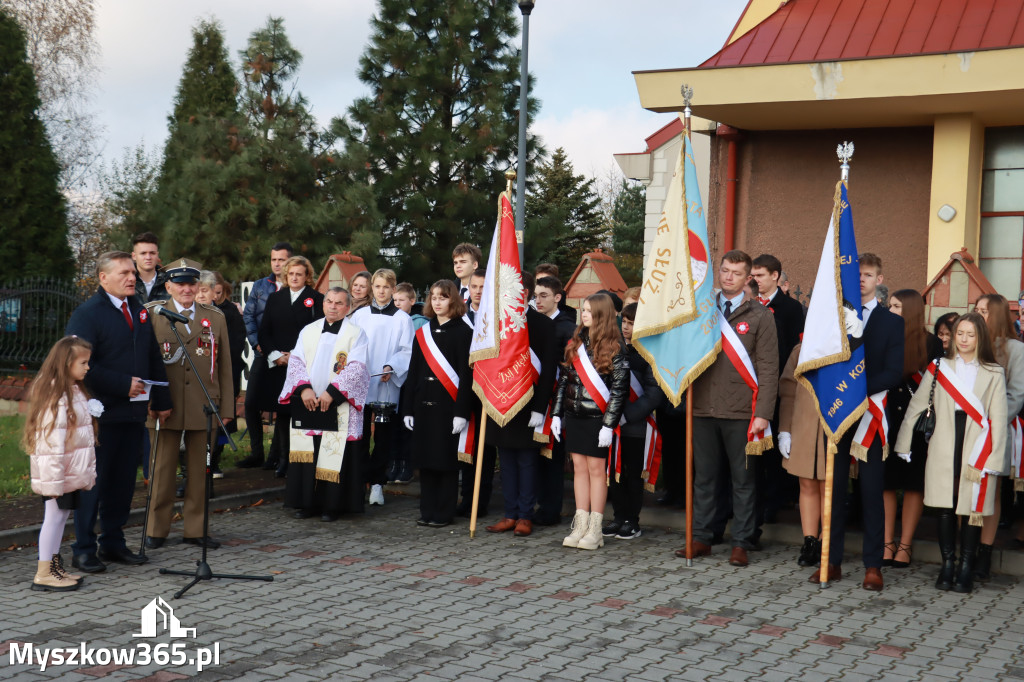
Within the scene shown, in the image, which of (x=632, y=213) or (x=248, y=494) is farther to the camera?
(x=632, y=213)

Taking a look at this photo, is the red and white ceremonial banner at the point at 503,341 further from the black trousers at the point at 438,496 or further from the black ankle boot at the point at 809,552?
the black ankle boot at the point at 809,552

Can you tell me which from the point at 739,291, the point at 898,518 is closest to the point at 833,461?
the point at 739,291

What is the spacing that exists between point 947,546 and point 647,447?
7.46ft

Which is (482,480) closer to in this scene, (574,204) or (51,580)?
(51,580)

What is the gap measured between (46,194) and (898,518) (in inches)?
692

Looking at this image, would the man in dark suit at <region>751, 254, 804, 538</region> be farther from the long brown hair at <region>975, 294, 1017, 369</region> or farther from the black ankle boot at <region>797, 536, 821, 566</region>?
the long brown hair at <region>975, 294, 1017, 369</region>

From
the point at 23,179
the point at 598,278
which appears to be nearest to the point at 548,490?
the point at 598,278

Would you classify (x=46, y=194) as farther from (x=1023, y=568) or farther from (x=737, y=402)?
(x=1023, y=568)

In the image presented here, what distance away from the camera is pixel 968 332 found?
22.8 feet

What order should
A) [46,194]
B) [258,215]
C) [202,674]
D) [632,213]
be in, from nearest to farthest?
1. [202,674]
2. [46,194]
3. [258,215]
4. [632,213]

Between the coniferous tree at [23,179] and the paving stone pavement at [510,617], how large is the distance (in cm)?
1406

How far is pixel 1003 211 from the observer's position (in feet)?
41.9

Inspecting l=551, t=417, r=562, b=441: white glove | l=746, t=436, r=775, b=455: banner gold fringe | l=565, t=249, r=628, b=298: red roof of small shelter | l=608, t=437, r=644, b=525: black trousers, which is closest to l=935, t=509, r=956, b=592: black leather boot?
l=746, t=436, r=775, b=455: banner gold fringe

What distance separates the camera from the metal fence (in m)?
15.3
